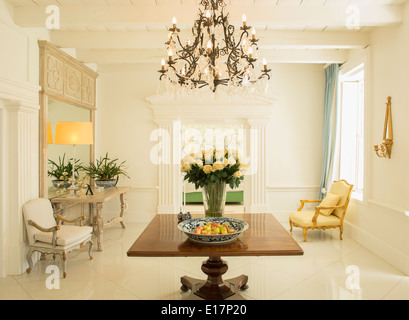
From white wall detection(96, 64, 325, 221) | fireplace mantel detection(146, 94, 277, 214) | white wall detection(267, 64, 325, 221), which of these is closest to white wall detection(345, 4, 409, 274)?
white wall detection(267, 64, 325, 221)

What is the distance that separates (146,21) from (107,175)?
8.87ft

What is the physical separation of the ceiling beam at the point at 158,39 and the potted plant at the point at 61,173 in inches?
64.7

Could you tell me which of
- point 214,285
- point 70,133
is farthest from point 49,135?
point 214,285

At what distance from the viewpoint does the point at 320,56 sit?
4949 mm

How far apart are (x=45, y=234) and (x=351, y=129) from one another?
493 centimetres

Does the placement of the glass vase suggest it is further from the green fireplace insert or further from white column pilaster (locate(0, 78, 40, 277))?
the green fireplace insert

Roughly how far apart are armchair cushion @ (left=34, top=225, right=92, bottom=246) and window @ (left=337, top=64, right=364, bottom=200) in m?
4.26

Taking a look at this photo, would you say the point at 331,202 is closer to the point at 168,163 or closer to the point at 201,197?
the point at 168,163

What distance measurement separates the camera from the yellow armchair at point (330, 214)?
4.61 m

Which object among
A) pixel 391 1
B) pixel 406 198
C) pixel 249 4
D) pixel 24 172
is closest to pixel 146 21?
pixel 249 4

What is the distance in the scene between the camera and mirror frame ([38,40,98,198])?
12.8 ft

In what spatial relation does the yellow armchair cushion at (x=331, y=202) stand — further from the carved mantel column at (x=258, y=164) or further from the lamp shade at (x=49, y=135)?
the lamp shade at (x=49, y=135)

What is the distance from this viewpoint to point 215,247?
2.22 metres

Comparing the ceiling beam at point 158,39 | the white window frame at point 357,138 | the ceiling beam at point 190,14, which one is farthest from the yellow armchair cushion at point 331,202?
the ceiling beam at point 190,14
